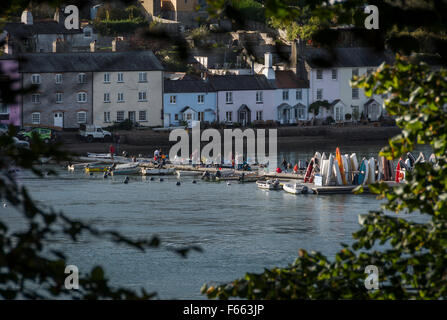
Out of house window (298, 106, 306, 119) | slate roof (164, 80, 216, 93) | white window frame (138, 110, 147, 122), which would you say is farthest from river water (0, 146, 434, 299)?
house window (298, 106, 306, 119)

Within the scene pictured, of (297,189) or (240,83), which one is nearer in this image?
(297,189)

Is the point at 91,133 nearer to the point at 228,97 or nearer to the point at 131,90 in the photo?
the point at 131,90

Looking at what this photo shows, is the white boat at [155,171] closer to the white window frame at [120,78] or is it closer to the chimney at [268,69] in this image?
the white window frame at [120,78]

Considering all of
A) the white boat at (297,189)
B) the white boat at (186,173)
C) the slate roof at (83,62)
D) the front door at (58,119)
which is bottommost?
the white boat at (297,189)

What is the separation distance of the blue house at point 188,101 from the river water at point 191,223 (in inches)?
515

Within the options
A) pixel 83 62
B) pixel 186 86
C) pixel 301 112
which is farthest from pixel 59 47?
pixel 301 112

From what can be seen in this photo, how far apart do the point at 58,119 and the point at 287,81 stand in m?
15.4

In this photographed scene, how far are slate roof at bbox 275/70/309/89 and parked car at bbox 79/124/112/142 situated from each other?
40.3 feet

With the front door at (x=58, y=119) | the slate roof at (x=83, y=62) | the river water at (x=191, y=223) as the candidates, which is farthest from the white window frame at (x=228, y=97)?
the river water at (x=191, y=223)

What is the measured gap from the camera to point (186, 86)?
59.7 metres

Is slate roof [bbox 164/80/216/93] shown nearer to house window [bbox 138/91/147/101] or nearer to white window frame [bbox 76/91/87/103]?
house window [bbox 138/91/147/101]

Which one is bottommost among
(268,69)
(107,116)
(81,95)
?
(107,116)

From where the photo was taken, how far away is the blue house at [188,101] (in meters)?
59.1

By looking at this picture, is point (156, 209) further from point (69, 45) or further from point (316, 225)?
point (69, 45)
